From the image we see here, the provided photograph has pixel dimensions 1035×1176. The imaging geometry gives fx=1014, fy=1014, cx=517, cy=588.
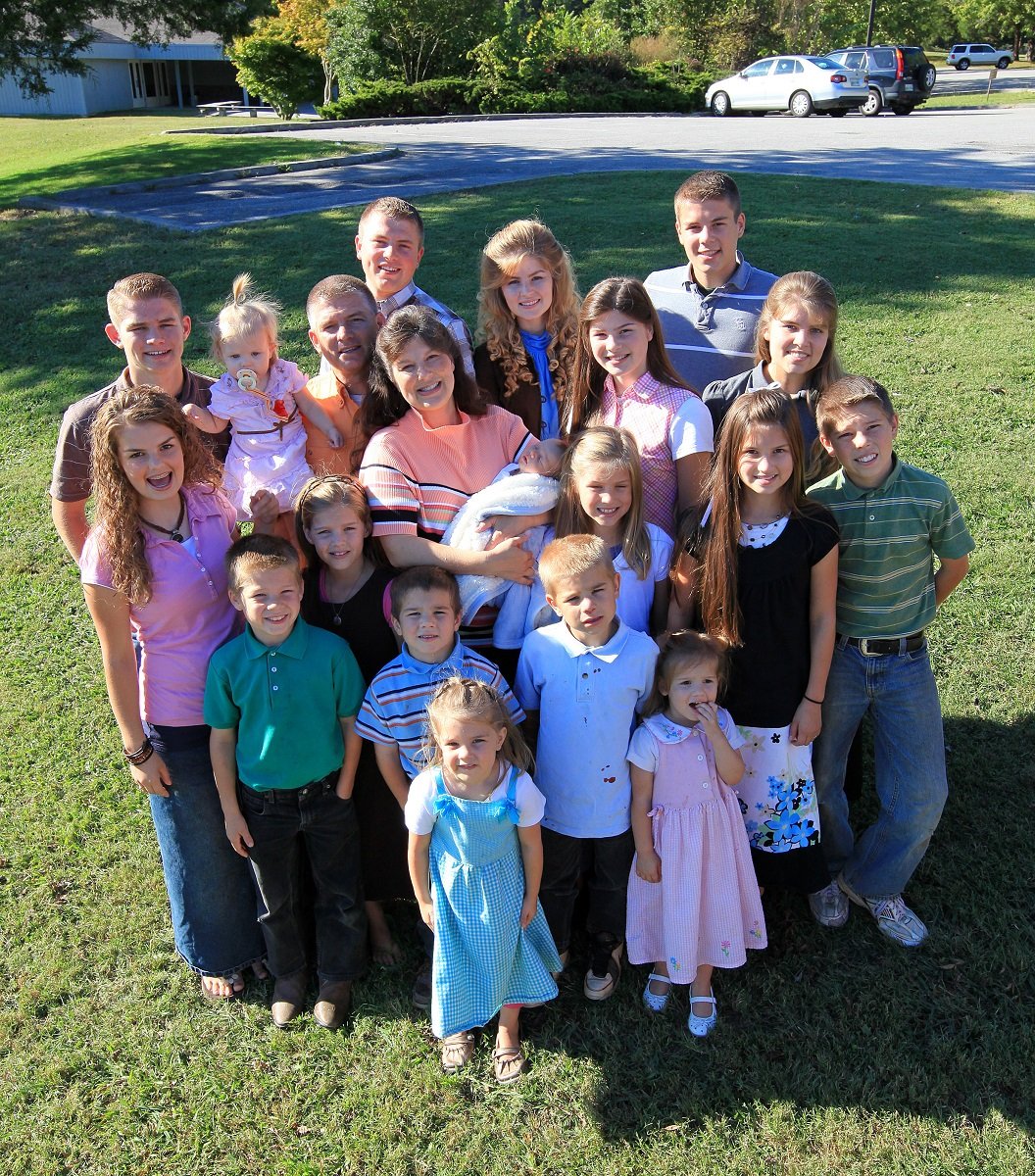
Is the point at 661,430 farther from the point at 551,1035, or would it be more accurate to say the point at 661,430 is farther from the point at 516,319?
the point at 551,1035

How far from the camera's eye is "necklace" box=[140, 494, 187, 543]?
9.86 ft

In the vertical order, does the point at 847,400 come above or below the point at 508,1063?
above

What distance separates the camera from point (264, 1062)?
315cm

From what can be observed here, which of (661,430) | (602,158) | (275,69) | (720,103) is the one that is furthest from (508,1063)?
(275,69)

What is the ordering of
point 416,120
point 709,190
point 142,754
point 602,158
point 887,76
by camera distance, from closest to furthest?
1. point 142,754
2. point 709,190
3. point 602,158
4. point 416,120
5. point 887,76

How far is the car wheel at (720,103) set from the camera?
25984 millimetres

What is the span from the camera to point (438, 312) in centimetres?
362

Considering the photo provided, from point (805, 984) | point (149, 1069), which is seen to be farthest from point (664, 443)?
point (149, 1069)

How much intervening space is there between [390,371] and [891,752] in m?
2.08

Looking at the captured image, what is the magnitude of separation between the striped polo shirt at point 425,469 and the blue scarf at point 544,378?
48cm

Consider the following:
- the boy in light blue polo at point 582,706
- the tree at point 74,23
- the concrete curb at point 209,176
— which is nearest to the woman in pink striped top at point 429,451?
the boy in light blue polo at point 582,706

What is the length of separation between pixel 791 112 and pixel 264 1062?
26648mm

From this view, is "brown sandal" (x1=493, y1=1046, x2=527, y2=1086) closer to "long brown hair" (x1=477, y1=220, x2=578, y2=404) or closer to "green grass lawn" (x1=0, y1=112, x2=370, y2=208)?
"long brown hair" (x1=477, y1=220, x2=578, y2=404)

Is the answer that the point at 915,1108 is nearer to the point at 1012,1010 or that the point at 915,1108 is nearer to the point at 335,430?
the point at 1012,1010
